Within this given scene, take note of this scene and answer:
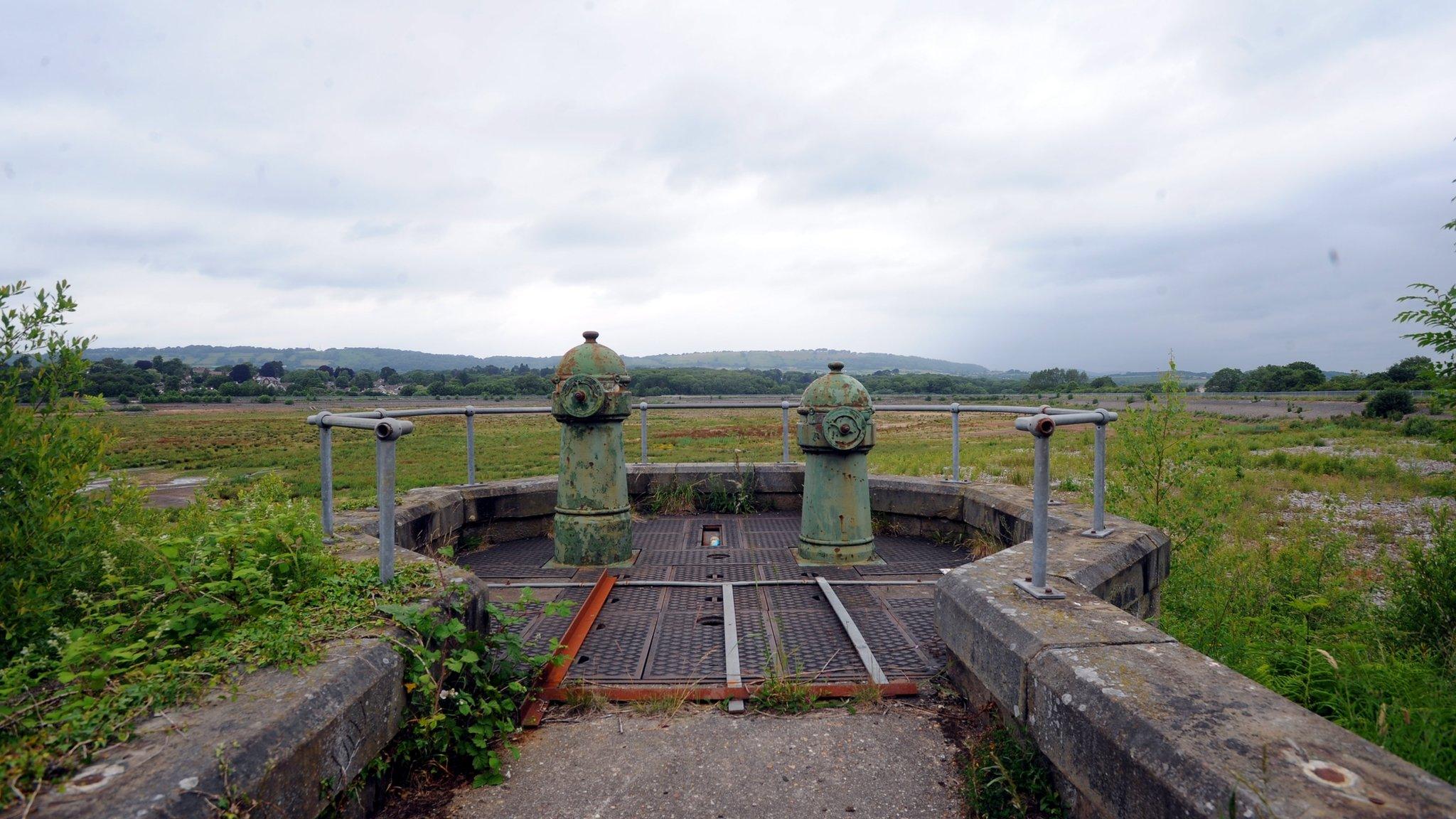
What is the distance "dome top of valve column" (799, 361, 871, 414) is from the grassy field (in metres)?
2.19

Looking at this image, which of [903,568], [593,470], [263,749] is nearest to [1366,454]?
[903,568]

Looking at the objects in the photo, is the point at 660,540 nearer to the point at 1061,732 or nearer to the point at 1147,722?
the point at 1061,732

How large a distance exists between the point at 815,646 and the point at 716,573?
145 centimetres

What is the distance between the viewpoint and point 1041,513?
2.85m

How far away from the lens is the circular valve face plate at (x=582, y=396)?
5160 millimetres

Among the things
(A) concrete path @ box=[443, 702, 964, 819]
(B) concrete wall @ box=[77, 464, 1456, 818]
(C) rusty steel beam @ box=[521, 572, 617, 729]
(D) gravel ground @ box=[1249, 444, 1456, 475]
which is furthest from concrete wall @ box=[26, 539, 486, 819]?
(D) gravel ground @ box=[1249, 444, 1456, 475]

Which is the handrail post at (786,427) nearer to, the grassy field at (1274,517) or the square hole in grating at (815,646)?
the square hole in grating at (815,646)

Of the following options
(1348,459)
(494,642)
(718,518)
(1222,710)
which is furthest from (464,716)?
(1348,459)

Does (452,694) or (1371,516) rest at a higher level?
(452,694)

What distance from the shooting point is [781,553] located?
555 centimetres

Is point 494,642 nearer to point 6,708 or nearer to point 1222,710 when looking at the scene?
point 6,708

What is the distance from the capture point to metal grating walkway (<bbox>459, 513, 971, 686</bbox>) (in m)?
3.38

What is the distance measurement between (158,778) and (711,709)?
6.07 ft

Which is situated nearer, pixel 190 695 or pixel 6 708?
pixel 6 708
